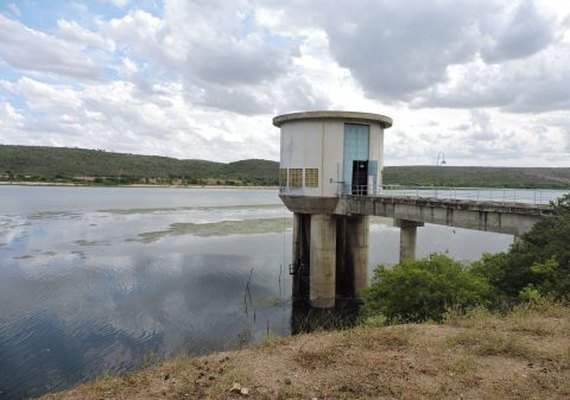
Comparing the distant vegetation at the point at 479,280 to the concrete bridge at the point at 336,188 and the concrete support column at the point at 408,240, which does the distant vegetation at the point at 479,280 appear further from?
the concrete support column at the point at 408,240

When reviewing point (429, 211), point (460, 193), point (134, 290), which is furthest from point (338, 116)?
point (134, 290)

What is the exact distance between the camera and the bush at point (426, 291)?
1435 cm

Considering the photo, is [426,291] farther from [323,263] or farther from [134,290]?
[134,290]

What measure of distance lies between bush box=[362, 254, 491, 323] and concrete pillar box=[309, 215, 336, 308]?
24.9 feet

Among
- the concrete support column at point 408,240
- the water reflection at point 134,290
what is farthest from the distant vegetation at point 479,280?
the concrete support column at point 408,240

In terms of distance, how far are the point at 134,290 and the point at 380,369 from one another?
22154 millimetres

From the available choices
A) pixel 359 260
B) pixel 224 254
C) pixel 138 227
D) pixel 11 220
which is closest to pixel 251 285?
pixel 359 260

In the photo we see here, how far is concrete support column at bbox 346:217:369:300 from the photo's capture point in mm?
25044

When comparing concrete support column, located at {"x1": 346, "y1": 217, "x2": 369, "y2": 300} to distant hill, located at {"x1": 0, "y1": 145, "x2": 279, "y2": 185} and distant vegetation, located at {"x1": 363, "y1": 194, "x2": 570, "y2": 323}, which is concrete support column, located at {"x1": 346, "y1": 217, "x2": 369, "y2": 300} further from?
distant hill, located at {"x1": 0, "y1": 145, "x2": 279, "y2": 185}

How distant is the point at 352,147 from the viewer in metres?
24.0

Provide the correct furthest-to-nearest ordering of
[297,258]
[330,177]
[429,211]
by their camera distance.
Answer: [297,258] < [330,177] < [429,211]

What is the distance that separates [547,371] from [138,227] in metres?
51.9

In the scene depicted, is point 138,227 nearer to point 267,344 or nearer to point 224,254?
point 224,254

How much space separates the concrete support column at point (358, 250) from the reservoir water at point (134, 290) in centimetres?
407
